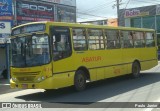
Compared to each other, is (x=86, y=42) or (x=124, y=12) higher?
(x=124, y=12)

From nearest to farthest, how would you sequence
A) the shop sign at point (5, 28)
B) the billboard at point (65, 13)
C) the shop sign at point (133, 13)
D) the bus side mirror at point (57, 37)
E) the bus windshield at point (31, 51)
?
the bus windshield at point (31, 51) < the bus side mirror at point (57, 37) < the shop sign at point (5, 28) < the billboard at point (65, 13) < the shop sign at point (133, 13)

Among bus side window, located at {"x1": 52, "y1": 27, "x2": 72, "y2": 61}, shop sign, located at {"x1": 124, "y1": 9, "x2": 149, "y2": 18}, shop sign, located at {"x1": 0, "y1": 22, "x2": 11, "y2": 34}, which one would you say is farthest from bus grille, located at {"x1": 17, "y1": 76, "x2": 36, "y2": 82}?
shop sign, located at {"x1": 124, "y1": 9, "x2": 149, "y2": 18}

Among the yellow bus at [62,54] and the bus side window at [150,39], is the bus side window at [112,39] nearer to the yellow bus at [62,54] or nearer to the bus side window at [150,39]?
the yellow bus at [62,54]

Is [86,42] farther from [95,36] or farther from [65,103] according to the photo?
[65,103]

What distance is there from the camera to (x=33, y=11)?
35969 mm

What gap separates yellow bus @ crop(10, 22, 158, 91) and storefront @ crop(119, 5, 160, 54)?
32.3 metres

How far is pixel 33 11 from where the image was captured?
36.0 meters

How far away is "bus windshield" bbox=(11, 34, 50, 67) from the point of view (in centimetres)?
1371

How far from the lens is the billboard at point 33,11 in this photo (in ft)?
112

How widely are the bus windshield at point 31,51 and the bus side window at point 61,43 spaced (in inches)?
15.3

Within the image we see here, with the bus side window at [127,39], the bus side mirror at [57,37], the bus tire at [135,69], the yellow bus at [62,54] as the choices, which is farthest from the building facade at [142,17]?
the bus side mirror at [57,37]

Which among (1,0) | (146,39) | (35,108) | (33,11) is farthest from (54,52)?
(33,11)

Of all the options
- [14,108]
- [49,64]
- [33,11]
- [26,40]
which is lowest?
[14,108]

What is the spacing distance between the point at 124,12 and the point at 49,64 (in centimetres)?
4024
